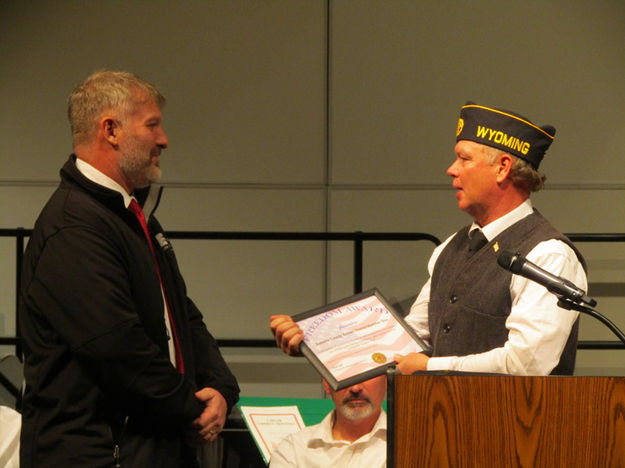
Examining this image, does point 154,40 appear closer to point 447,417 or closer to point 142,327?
point 142,327

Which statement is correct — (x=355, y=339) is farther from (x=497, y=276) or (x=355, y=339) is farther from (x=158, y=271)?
(x=158, y=271)

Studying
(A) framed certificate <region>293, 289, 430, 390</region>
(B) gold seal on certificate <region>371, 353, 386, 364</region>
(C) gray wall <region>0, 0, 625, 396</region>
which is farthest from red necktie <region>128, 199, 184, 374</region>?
(C) gray wall <region>0, 0, 625, 396</region>

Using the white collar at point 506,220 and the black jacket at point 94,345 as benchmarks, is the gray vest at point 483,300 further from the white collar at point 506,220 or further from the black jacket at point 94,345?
the black jacket at point 94,345

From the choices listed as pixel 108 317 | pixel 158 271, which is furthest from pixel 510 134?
pixel 108 317

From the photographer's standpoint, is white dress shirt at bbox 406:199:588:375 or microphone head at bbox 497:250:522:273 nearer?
microphone head at bbox 497:250:522:273

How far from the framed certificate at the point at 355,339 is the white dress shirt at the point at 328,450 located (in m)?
0.45

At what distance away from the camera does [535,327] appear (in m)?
2.15

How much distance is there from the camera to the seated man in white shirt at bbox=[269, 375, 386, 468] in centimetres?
265

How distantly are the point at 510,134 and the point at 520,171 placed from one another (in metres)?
0.10

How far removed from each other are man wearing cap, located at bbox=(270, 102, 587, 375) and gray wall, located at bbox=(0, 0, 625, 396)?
243 centimetres

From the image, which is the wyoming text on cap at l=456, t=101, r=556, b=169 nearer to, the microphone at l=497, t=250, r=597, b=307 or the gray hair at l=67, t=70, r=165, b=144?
the microphone at l=497, t=250, r=597, b=307

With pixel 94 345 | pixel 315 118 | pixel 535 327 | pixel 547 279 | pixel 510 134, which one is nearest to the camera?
pixel 547 279

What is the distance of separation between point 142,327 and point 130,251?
0.57ft

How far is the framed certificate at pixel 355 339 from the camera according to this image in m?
2.22
